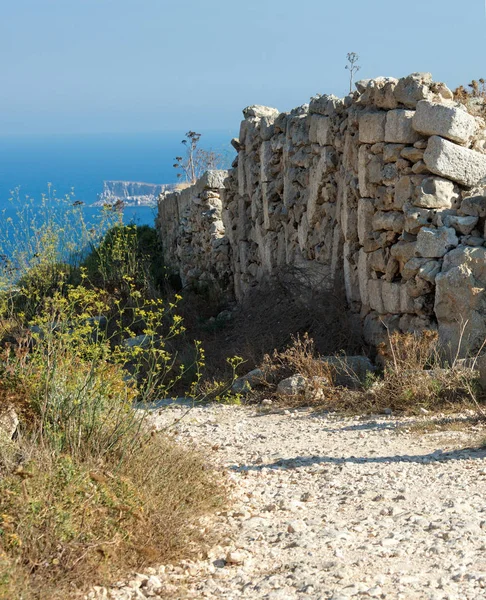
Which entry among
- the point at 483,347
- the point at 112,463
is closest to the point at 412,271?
the point at 483,347

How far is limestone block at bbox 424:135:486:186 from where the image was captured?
303 inches

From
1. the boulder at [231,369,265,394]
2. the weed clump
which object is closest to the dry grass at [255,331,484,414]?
the boulder at [231,369,265,394]

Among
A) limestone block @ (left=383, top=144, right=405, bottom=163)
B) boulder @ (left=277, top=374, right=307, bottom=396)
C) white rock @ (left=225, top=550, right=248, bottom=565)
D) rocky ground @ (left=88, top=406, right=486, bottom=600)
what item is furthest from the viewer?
limestone block @ (left=383, top=144, right=405, bottom=163)

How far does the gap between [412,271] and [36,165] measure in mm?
66932

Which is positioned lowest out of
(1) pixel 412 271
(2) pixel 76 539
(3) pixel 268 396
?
(3) pixel 268 396

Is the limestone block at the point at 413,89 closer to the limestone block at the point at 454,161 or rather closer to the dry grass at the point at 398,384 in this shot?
the limestone block at the point at 454,161

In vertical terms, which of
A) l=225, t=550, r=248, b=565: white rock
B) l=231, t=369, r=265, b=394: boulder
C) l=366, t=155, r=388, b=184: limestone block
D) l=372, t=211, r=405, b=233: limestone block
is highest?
l=366, t=155, r=388, b=184: limestone block

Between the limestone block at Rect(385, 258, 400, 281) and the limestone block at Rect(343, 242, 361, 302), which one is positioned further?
the limestone block at Rect(343, 242, 361, 302)

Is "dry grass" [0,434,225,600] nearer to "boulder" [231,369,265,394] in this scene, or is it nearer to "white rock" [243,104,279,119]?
"boulder" [231,369,265,394]

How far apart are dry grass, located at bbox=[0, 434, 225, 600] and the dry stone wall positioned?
3.45 m

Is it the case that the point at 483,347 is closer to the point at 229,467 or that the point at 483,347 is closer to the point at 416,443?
the point at 416,443

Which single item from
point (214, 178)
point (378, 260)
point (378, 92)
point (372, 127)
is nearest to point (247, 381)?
point (378, 260)

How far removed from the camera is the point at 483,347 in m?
7.36

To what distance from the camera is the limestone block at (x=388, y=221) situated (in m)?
8.00
